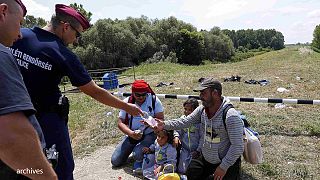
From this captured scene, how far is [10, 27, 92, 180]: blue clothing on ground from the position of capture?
9.30ft

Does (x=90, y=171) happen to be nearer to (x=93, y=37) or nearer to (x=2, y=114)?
(x=2, y=114)

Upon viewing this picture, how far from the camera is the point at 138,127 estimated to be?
5.41 meters

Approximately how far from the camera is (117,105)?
127 inches

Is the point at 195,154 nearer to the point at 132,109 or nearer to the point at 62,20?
the point at 132,109

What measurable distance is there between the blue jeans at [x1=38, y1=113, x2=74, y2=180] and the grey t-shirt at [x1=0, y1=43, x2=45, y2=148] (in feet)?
4.79

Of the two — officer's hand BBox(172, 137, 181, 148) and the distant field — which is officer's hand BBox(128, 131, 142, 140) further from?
the distant field

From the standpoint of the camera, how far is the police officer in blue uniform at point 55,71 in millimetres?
2840

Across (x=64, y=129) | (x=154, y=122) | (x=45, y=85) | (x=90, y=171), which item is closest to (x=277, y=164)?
(x=154, y=122)

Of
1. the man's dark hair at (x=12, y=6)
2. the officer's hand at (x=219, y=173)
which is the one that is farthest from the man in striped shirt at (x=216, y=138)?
the man's dark hair at (x=12, y=6)

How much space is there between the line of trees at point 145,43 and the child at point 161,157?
3405 cm

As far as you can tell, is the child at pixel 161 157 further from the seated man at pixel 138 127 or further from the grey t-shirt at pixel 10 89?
the grey t-shirt at pixel 10 89

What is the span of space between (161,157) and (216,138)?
41.8 inches

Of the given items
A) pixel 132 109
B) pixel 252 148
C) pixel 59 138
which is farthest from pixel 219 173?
pixel 59 138

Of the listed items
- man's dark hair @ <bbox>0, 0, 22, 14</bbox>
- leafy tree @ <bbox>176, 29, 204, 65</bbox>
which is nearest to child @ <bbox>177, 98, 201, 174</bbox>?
man's dark hair @ <bbox>0, 0, 22, 14</bbox>
